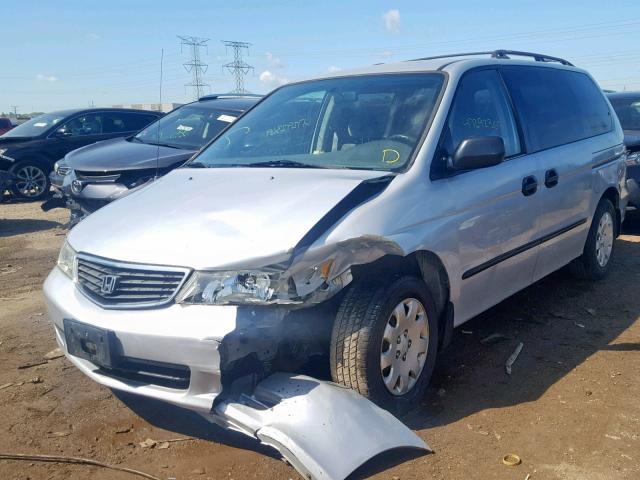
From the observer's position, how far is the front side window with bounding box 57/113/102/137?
12.5 metres

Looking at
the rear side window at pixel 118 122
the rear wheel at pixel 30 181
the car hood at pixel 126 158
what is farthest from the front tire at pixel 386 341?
the rear wheel at pixel 30 181

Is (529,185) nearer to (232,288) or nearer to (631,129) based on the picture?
(232,288)

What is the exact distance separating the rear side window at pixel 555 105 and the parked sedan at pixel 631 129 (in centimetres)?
218

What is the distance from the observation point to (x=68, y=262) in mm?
3629

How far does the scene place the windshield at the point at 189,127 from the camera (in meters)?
8.05

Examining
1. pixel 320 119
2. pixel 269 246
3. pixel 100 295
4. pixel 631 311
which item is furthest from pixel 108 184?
pixel 631 311

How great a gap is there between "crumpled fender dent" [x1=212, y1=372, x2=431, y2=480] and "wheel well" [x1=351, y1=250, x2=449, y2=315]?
1.95 feet

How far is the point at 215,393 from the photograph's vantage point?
2.92 metres

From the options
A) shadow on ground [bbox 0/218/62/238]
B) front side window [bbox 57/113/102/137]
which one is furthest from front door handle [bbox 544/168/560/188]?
front side window [bbox 57/113/102/137]

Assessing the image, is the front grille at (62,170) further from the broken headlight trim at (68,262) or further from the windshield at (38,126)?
the broken headlight trim at (68,262)

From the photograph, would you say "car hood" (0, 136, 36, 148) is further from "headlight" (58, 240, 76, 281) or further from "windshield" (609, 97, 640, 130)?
"windshield" (609, 97, 640, 130)

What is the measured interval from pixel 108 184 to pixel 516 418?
17.1 feet

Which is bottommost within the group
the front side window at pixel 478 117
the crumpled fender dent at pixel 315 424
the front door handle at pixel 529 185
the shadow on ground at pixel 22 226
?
the shadow on ground at pixel 22 226

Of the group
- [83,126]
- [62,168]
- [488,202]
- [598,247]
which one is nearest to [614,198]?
[598,247]
